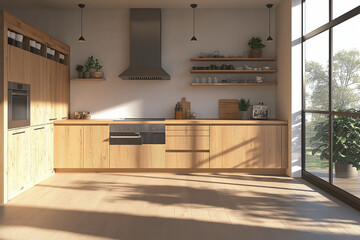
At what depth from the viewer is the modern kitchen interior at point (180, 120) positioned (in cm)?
355

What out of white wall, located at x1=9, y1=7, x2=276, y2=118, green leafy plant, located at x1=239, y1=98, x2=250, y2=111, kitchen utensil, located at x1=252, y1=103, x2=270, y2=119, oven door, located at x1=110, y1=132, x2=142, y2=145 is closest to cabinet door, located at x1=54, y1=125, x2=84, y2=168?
oven door, located at x1=110, y1=132, x2=142, y2=145

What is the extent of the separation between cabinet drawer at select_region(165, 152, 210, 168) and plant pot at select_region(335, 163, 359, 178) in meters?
1.99

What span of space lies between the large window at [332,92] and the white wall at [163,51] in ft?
3.89

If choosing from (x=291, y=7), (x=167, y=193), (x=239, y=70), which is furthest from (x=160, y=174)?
(x=291, y=7)

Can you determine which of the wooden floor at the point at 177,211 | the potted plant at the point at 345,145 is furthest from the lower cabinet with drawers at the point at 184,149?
the potted plant at the point at 345,145

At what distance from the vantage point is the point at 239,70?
601cm

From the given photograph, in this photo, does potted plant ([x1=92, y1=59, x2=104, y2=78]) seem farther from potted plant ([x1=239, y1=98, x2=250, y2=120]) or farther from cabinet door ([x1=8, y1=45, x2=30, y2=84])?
potted plant ([x1=239, y1=98, x2=250, y2=120])

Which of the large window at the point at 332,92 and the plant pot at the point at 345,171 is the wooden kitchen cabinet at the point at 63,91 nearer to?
the large window at the point at 332,92

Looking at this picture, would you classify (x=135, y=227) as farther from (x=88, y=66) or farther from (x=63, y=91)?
(x=88, y=66)

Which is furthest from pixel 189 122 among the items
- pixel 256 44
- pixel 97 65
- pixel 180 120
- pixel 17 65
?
pixel 17 65

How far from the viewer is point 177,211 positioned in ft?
12.0

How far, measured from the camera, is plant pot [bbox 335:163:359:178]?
3.85 m

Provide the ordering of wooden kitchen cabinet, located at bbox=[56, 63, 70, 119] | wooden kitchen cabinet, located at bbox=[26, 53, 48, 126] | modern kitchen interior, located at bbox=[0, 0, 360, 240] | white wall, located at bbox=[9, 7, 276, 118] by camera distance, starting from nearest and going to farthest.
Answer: modern kitchen interior, located at bbox=[0, 0, 360, 240] → wooden kitchen cabinet, located at bbox=[26, 53, 48, 126] → wooden kitchen cabinet, located at bbox=[56, 63, 70, 119] → white wall, located at bbox=[9, 7, 276, 118]

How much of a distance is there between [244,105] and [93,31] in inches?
110
